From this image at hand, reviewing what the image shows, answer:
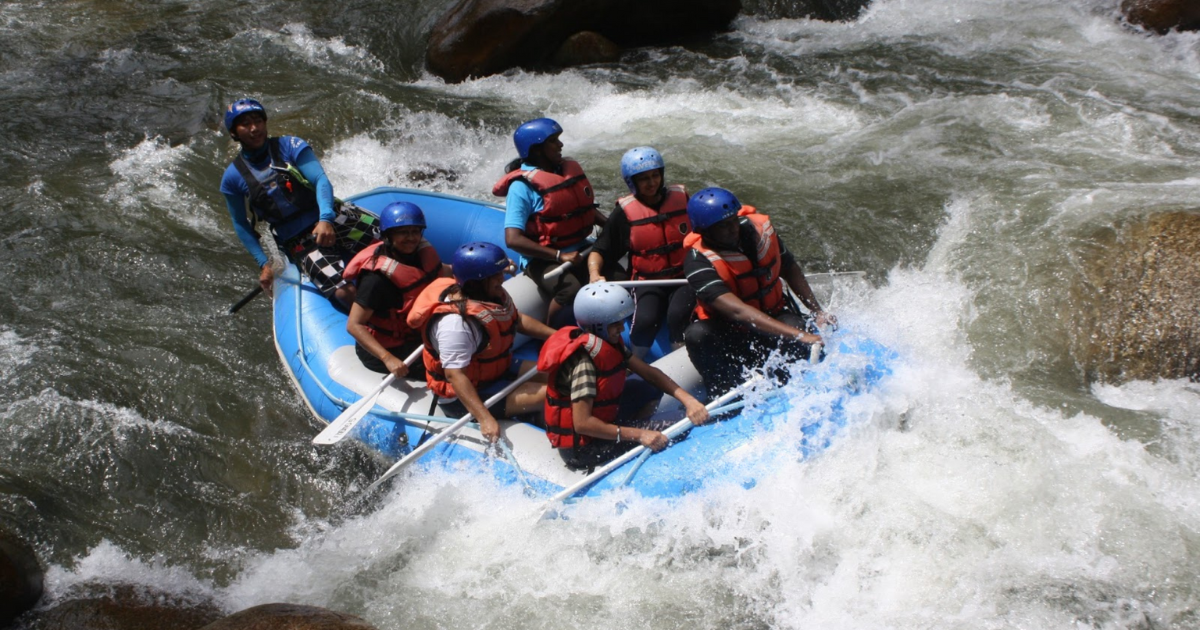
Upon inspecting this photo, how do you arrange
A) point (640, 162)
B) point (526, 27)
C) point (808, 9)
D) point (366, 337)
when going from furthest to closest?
point (808, 9) → point (526, 27) → point (366, 337) → point (640, 162)

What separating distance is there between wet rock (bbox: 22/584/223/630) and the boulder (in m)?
7.04

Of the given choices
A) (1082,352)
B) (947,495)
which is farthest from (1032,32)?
(947,495)

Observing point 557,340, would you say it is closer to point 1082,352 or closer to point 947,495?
point 947,495

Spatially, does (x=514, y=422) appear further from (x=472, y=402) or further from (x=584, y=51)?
(x=584, y=51)

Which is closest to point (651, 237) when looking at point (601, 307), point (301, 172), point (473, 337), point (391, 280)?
point (601, 307)

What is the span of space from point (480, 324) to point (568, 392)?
1.85ft

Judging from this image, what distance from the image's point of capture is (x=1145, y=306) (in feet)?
17.8

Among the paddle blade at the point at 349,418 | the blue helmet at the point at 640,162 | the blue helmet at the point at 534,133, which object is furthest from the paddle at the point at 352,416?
the blue helmet at the point at 640,162

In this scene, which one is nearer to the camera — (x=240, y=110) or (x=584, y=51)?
(x=240, y=110)

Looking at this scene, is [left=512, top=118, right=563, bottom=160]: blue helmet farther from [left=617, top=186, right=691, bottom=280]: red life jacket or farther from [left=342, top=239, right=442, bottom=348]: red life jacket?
[left=342, top=239, right=442, bottom=348]: red life jacket

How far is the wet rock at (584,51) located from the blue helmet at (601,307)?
22.4ft

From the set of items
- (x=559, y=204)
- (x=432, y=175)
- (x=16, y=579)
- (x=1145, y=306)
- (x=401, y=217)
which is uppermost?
(x=401, y=217)

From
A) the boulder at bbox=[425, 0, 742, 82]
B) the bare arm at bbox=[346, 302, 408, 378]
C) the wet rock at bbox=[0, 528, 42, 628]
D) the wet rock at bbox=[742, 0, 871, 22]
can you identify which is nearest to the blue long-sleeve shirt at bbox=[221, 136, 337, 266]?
the bare arm at bbox=[346, 302, 408, 378]

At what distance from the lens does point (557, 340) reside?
4328 millimetres
